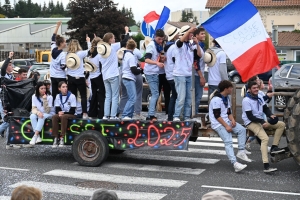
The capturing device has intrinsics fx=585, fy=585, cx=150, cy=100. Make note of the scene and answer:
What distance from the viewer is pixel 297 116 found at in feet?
29.9

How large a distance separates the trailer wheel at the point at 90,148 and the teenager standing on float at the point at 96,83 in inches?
40.7

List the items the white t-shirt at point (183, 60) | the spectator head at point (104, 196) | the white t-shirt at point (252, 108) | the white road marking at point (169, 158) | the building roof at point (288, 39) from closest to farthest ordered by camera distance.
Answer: the spectator head at point (104, 196) < the white t-shirt at point (252, 108) < the white t-shirt at point (183, 60) < the white road marking at point (169, 158) < the building roof at point (288, 39)

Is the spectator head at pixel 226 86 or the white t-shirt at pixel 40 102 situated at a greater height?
the spectator head at pixel 226 86

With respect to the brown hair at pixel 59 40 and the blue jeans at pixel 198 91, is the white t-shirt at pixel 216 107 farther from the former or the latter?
the brown hair at pixel 59 40

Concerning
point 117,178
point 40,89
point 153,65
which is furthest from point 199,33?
point 40,89

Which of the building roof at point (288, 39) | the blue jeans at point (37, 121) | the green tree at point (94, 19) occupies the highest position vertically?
the green tree at point (94, 19)

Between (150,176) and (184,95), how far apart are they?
1653 millimetres

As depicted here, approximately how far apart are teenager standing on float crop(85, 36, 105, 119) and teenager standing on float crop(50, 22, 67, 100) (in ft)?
1.73

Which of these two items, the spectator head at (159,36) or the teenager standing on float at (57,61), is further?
the teenager standing on float at (57,61)

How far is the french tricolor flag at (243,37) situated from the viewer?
999 centimetres

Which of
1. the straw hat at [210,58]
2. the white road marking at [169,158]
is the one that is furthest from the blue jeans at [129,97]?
the straw hat at [210,58]

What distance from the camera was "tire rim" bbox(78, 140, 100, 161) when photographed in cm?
1020

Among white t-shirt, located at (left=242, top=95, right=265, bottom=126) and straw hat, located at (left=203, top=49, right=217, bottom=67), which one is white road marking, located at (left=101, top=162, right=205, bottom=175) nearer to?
white t-shirt, located at (left=242, top=95, right=265, bottom=126)

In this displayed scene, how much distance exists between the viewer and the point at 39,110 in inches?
431
